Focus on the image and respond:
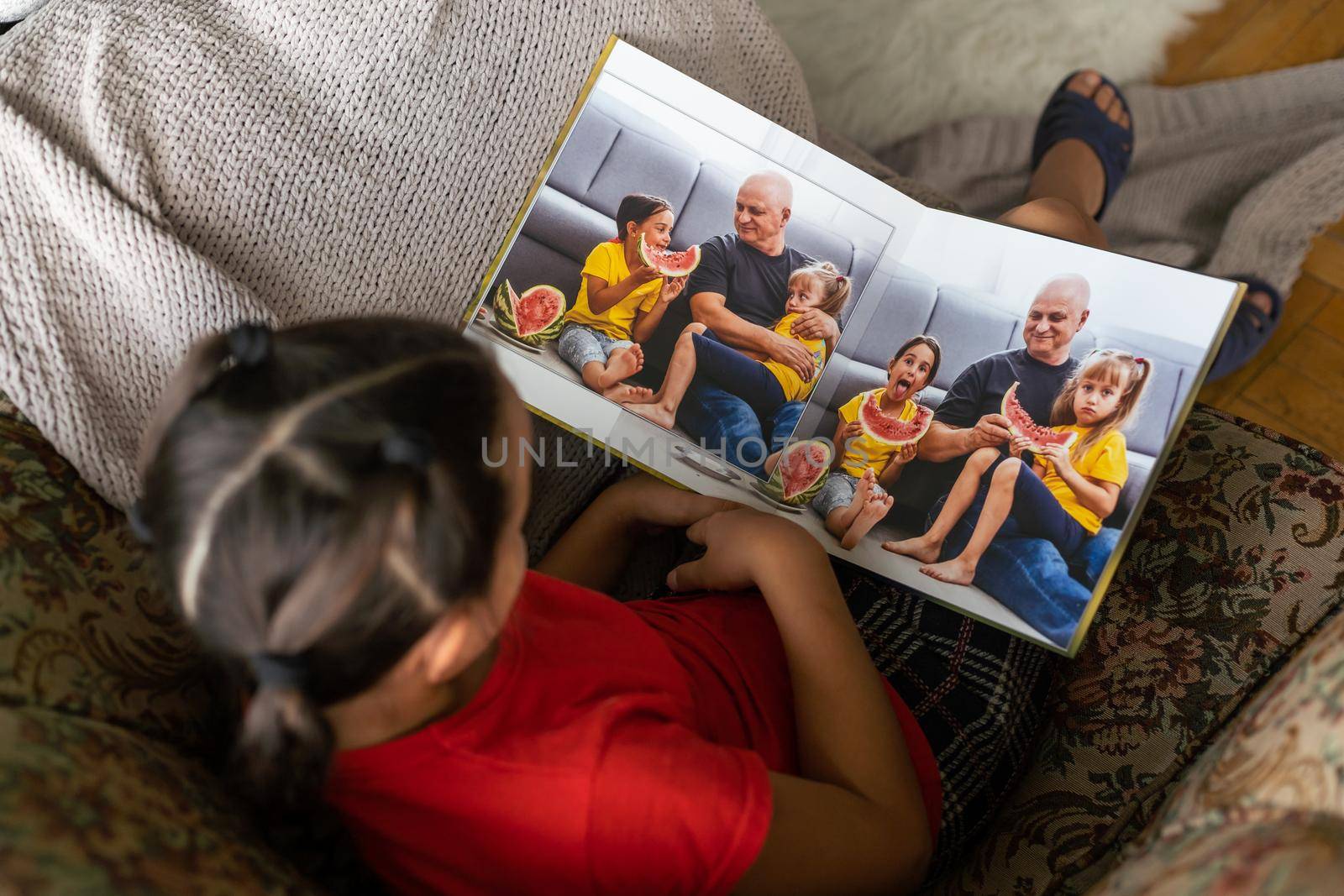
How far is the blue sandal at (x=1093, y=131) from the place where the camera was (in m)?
1.10

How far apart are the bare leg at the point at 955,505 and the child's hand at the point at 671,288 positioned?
0.89 ft

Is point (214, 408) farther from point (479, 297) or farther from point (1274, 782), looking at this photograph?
point (1274, 782)

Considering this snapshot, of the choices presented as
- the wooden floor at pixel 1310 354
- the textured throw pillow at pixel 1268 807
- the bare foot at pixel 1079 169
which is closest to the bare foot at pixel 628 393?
the textured throw pillow at pixel 1268 807

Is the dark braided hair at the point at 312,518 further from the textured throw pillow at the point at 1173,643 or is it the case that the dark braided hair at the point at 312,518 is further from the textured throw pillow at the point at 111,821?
the textured throw pillow at the point at 1173,643

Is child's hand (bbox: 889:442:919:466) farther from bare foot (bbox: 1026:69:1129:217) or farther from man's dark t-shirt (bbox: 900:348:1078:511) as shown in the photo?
bare foot (bbox: 1026:69:1129:217)

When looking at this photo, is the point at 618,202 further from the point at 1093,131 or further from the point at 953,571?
the point at 1093,131

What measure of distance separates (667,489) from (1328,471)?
20.2 inches

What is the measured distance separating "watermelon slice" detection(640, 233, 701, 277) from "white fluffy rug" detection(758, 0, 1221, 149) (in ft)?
1.95

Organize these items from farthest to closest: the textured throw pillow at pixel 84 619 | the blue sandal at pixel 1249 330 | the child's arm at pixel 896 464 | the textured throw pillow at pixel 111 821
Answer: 1. the blue sandal at pixel 1249 330
2. the child's arm at pixel 896 464
3. the textured throw pillow at pixel 84 619
4. the textured throw pillow at pixel 111 821

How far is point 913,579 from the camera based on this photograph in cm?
73

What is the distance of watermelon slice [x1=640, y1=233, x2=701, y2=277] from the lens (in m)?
0.77

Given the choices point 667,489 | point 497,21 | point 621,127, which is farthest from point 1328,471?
point 497,21

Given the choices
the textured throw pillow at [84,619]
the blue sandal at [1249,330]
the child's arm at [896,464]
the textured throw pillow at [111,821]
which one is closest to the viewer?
the textured throw pillow at [111,821]

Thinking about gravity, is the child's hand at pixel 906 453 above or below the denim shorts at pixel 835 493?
above
